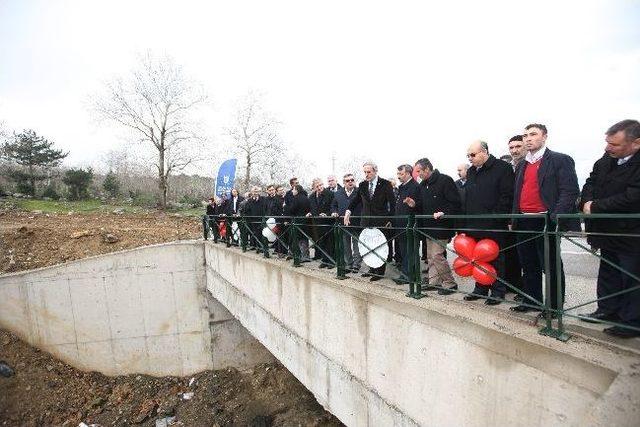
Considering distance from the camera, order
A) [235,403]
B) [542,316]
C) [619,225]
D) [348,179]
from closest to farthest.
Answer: [619,225]
[542,316]
[348,179]
[235,403]

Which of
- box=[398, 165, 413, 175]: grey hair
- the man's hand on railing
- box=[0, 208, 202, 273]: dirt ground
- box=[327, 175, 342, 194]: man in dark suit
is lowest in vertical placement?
box=[0, 208, 202, 273]: dirt ground

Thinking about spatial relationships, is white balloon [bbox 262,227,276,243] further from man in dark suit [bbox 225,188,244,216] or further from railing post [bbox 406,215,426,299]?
railing post [bbox 406,215,426,299]

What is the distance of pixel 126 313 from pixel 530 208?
507 inches

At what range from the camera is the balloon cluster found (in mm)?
3545

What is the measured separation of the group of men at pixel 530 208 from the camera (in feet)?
9.13

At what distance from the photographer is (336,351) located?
196 inches

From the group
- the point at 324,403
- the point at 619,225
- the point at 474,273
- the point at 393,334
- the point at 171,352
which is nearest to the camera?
the point at 619,225

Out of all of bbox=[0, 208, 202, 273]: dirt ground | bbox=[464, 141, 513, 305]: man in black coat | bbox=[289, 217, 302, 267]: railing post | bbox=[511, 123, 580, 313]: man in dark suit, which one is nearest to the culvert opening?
bbox=[0, 208, 202, 273]: dirt ground

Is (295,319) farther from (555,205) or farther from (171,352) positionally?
(171,352)

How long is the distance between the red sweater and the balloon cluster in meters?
0.51

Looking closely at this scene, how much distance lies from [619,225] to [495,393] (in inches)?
65.0

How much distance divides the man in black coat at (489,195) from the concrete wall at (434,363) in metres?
0.61

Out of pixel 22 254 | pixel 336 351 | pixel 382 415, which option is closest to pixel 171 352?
pixel 22 254

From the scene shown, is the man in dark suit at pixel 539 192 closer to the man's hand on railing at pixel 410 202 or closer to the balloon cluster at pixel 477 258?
the balloon cluster at pixel 477 258
